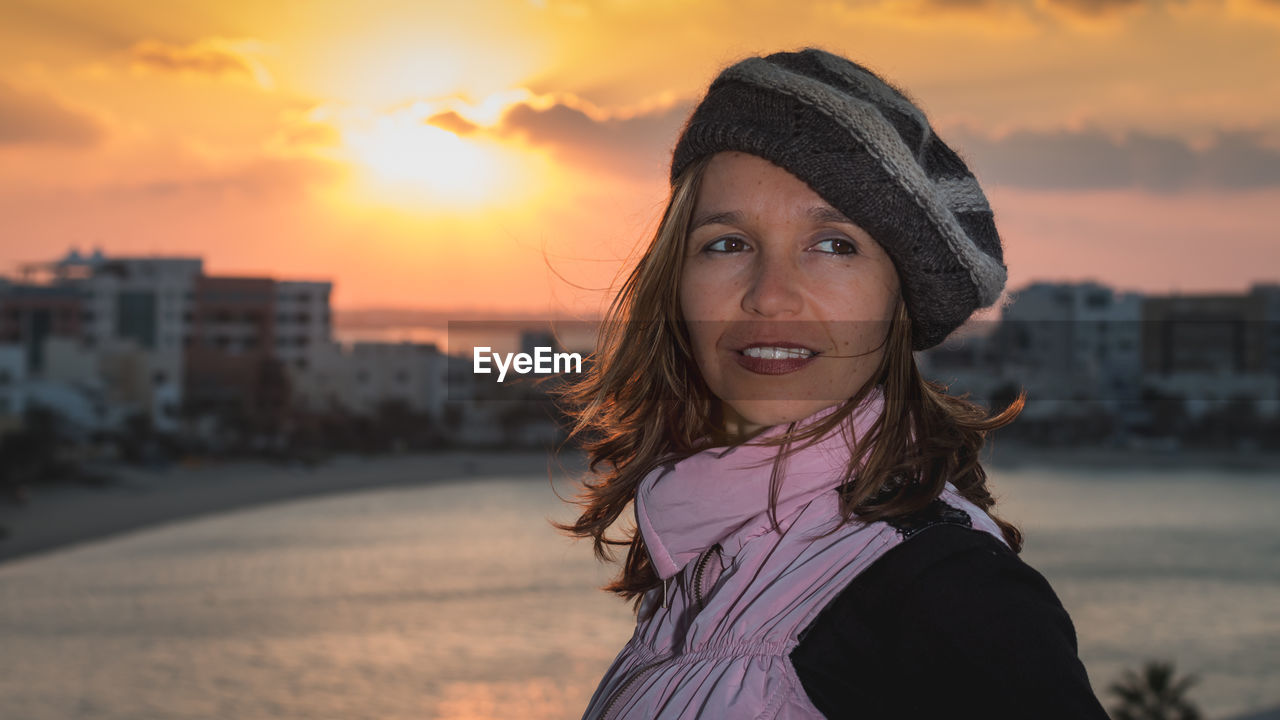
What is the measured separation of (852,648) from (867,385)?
201 mm

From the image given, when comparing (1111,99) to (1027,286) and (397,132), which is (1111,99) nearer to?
(1027,286)

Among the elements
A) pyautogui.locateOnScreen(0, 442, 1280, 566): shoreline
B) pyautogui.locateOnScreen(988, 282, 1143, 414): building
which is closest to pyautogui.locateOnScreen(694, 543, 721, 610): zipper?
pyautogui.locateOnScreen(0, 442, 1280, 566): shoreline

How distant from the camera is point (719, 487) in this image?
810 millimetres

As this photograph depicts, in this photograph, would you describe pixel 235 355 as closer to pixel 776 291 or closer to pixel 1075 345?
pixel 1075 345

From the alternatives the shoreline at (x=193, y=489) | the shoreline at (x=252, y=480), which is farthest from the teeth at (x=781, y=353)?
the shoreline at (x=252, y=480)

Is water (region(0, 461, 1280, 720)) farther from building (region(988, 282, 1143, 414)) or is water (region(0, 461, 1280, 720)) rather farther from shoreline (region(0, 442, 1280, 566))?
building (region(988, 282, 1143, 414))

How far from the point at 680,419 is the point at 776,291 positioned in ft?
0.79

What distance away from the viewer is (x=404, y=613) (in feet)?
61.1

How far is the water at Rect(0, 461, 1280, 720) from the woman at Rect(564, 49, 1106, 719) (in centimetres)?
1248

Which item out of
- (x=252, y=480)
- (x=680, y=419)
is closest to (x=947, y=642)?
(x=680, y=419)

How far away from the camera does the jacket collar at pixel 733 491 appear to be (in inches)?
30.6

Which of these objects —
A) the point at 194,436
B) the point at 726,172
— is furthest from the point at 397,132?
the point at 726,172

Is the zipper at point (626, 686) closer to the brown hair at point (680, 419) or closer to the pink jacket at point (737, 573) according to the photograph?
the pink jacket at point (737, 573)

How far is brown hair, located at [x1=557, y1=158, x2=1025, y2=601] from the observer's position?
2.53 ft
